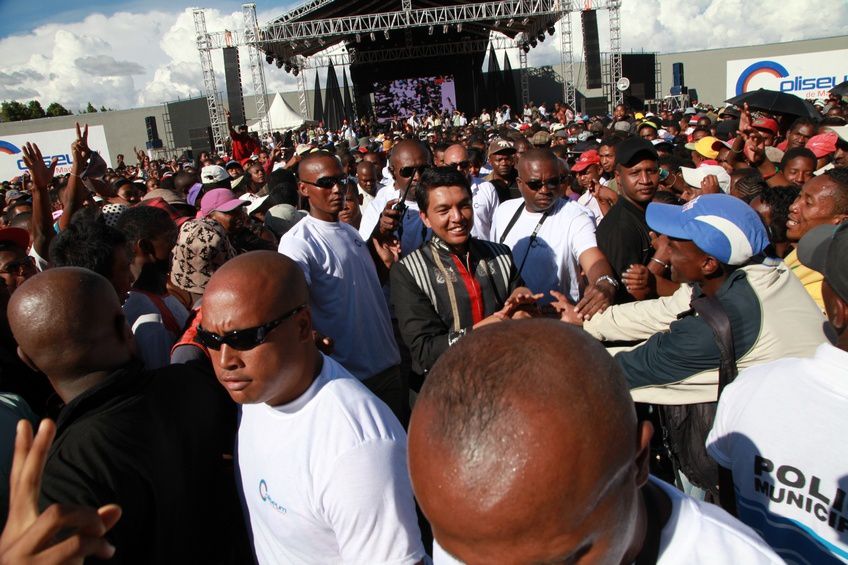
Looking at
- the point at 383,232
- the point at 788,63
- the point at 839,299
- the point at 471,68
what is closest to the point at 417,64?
the point at 471,68

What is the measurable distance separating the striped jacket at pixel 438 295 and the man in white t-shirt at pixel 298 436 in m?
0.96

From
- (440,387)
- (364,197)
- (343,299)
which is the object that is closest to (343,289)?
(343,299)

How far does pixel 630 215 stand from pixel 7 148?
109ft

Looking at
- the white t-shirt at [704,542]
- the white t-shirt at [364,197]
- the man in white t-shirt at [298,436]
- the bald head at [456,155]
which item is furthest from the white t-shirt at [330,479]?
the white t-shirt at [364,197]

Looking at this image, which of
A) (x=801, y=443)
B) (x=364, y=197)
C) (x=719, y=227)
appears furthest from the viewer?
(x=364, y=197)

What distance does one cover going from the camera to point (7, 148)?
28.7m

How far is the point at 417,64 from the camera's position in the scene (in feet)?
113

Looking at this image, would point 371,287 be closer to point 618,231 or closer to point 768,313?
point 618,231

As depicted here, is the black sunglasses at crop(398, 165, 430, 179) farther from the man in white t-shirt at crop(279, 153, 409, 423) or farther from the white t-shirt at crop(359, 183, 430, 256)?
the man in white t-shirt at crop(279, 153, 409, 423)

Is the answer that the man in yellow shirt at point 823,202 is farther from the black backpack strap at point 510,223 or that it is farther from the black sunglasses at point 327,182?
the black sunglasses at point 327,182

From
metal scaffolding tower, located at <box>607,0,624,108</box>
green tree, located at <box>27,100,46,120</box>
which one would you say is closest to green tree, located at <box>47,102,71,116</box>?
green tree, located at <box>27,100,46,120</box>

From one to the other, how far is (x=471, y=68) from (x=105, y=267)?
34.6 metres

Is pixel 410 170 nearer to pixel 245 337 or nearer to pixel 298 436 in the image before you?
pixel 245 337

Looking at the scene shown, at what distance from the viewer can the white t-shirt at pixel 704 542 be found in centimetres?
109
